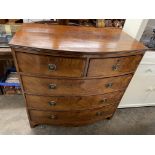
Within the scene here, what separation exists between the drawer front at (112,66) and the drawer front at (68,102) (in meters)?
0.27

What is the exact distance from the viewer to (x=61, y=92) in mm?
1181

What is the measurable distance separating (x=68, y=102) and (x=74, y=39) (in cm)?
54

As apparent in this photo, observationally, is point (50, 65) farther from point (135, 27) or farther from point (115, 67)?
point (135, 27)

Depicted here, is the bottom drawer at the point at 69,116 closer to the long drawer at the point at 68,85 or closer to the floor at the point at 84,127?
the floor at the point at 84,127

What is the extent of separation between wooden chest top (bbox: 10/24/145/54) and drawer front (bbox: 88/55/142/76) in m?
0.08

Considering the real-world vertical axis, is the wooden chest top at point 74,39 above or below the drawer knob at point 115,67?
above

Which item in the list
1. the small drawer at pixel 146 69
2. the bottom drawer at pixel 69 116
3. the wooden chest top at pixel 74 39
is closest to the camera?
the wooden chest top at pixel 74 39

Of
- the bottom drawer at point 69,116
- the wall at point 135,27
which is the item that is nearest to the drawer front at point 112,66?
the wall at point 135,27

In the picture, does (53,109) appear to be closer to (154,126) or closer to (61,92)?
(61,92)

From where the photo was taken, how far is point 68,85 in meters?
1.13

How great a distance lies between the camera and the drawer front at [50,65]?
0.96 m

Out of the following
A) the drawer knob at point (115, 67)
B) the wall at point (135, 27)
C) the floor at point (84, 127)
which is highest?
the wall at point (135, 27)

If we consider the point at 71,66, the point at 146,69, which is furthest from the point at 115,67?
the point at 146,69
